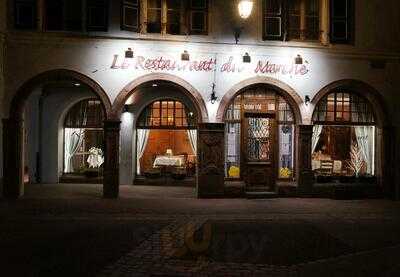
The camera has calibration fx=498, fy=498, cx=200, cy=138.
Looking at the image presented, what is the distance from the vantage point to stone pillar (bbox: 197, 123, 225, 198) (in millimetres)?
16781

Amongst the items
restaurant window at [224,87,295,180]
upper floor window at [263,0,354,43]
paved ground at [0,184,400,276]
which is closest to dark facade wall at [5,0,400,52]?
upper floor window at [263,0,354,43]

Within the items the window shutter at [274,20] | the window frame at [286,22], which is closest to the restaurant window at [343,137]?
the window frame at [286,22]

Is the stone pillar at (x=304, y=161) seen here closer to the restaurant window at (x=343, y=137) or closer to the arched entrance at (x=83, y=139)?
A: the restaurant window at (x=343, y=137)

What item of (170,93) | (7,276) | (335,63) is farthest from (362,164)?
(7,276)

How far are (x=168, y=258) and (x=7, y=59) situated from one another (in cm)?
1031

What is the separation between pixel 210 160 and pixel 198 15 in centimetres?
490

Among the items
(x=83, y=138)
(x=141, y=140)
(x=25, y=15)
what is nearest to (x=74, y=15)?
(x=25, y=15)

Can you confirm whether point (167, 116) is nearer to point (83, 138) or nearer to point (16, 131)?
point (83, 138)

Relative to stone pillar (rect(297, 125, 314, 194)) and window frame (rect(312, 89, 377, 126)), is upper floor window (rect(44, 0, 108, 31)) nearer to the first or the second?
stone pillar (rect(297, 125, 314, 194))

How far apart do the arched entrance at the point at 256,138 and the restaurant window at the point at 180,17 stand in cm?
290

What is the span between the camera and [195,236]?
35.0ft

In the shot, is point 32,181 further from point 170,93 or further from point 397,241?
point 397,241

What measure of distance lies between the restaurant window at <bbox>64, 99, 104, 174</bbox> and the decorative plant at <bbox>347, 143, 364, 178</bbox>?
1018 cm

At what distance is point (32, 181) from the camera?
20656 millimetres
